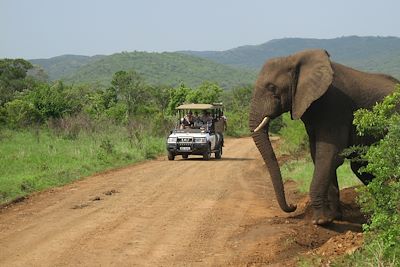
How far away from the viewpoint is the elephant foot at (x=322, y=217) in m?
9.58

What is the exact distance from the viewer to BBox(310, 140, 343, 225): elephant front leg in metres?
9.68

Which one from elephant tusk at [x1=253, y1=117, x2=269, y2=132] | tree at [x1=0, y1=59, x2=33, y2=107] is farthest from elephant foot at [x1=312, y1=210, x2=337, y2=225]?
tree at [x1=0, y1=59, x2=33, y2=107]

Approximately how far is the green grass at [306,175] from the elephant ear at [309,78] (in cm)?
377

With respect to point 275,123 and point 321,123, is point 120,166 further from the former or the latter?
point 275,123

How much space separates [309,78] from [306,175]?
6105 millimetres

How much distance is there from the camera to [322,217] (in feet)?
31.6

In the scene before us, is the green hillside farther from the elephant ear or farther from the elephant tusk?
the elephant ear

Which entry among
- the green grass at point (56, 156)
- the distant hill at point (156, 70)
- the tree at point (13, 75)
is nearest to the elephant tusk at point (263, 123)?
the green grass at point (56, 156)

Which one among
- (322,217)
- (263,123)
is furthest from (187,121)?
(322,217)

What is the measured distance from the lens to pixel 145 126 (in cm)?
3525

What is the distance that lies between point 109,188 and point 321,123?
642 cm

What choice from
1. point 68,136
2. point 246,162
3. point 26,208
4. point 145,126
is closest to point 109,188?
point 26,208

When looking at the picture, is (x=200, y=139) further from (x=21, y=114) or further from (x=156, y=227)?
(x=21, y=114)

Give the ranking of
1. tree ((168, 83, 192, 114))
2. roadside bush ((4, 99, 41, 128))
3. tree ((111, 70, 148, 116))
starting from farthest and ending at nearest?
tree ((111, 70, 148, 116)), tree ((168, 83, 192, 114)), roadside bush ((4, 99, 41, 128))
